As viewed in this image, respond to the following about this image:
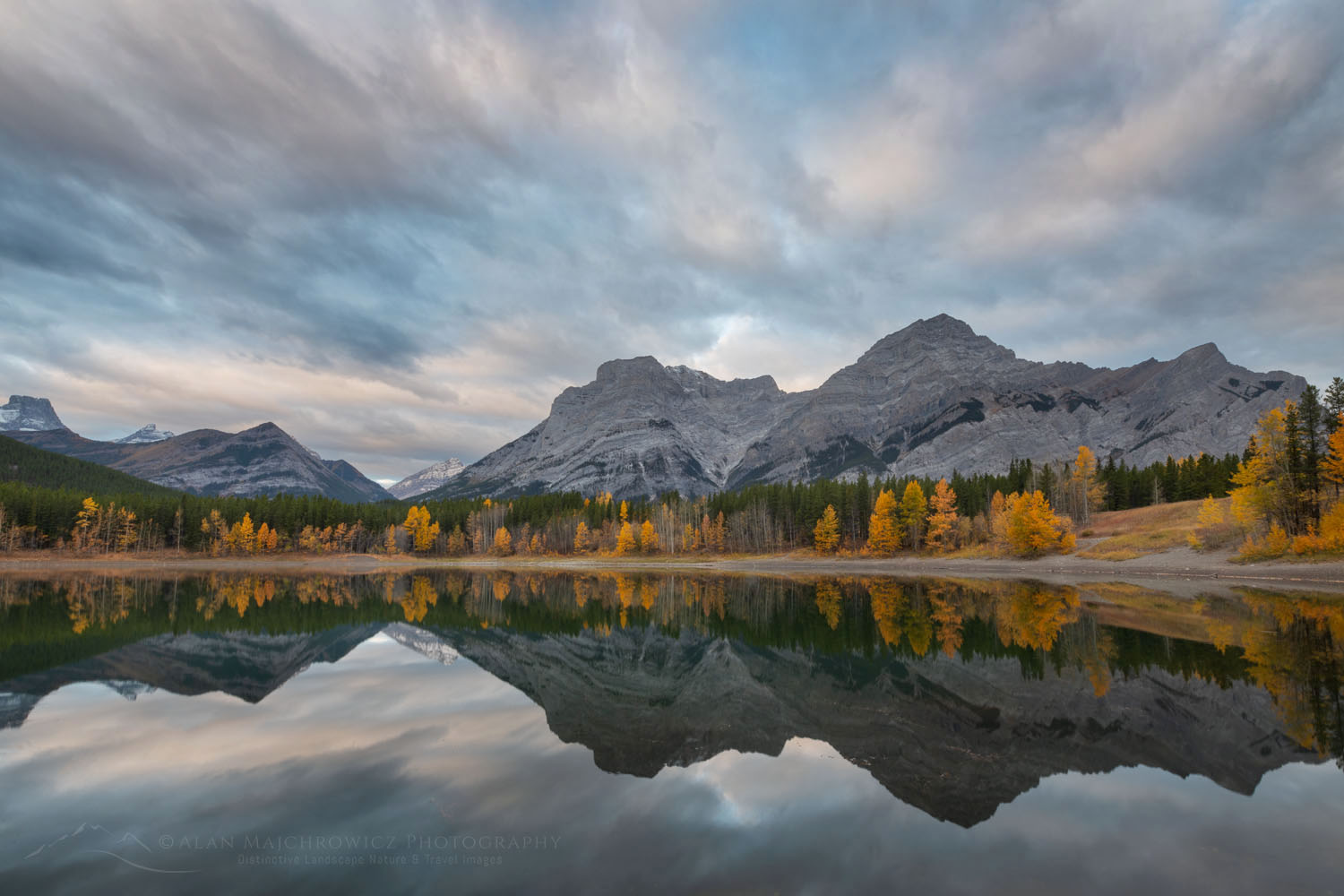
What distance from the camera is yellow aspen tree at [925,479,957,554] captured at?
351 feet

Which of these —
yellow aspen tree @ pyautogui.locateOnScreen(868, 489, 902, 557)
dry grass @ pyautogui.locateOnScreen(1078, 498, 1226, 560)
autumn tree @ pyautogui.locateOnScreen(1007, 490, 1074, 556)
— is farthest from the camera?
yellow aspen tree @ pyautogui.locateOnScreen(868, 489, 902, 557)

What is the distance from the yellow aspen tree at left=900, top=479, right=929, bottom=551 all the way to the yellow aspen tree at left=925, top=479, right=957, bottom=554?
1.71m

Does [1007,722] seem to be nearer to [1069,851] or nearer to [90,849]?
[1069,851]

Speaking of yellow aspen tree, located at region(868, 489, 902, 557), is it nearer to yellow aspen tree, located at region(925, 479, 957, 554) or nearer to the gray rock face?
yellow aspen tree, located at region(925, 479, 957, 554)

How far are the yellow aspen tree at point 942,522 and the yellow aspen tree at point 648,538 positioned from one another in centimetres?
6125

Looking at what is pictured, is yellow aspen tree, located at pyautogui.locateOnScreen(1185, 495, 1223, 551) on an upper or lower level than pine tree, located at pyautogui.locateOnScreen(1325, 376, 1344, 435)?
lower

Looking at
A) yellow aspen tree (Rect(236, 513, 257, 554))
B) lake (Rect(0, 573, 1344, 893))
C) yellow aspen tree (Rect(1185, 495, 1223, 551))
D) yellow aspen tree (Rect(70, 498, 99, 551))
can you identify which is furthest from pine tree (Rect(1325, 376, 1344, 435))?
yellow aspen tree (Rect(70, 498, 99, 551))

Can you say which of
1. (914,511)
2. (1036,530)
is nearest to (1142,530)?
(1036,530)

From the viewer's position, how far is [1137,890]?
768 centimetres

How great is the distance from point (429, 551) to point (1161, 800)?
165m

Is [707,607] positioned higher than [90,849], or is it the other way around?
[90,849]

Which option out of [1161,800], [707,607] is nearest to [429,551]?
[707,607]

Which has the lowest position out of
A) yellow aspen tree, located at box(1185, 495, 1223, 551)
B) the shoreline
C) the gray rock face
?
the shoreline

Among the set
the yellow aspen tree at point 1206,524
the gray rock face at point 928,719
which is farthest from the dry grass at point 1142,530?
the gray rock face at point 928,719
